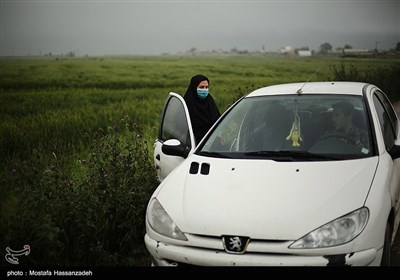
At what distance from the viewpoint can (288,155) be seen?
3816mm

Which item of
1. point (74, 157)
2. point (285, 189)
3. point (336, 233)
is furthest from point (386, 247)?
point (74, 157)

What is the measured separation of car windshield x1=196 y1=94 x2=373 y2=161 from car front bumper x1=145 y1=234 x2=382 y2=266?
0.94 m

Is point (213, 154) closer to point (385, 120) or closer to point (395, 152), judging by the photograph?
point (395, 152)

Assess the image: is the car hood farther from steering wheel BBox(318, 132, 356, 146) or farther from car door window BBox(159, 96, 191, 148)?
car door window BBox(159, 96, 191, 148)

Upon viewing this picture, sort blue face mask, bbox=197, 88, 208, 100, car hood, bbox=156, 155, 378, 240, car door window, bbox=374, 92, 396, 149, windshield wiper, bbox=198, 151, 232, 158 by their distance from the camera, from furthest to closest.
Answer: blue face mask, bbox=197, 88, 208, 100
car door window, bbox=374, 92, 396, 149
windshield wiper, bbox=198, 151, 232, 158
car hood, bbox=156, 155, 378, 240

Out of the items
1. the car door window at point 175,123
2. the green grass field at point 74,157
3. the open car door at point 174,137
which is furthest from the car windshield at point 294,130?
the green grass field at point 74,157

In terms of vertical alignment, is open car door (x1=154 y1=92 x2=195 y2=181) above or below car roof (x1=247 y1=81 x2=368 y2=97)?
below

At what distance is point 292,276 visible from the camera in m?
2.92

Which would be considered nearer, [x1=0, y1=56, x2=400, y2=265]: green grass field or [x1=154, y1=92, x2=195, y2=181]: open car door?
[x1=0, y1=56, x2=400, y2=265]: green grass field

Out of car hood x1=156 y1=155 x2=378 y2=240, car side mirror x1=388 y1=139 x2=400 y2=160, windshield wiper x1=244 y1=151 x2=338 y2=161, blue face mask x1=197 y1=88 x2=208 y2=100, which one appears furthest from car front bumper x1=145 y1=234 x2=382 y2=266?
blue face mask x1=197 y1=88 x2=208 y2=100

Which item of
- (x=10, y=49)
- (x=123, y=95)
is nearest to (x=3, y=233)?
(x=10, y=49)

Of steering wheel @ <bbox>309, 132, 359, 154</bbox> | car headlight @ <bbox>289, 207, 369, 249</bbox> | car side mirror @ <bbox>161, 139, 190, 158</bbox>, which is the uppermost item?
steering wheel @ <bbox>309, 132, 359, 154</bbox>

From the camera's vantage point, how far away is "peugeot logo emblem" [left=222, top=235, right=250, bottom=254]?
300 centimetres

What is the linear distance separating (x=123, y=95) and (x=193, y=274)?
480 inches
